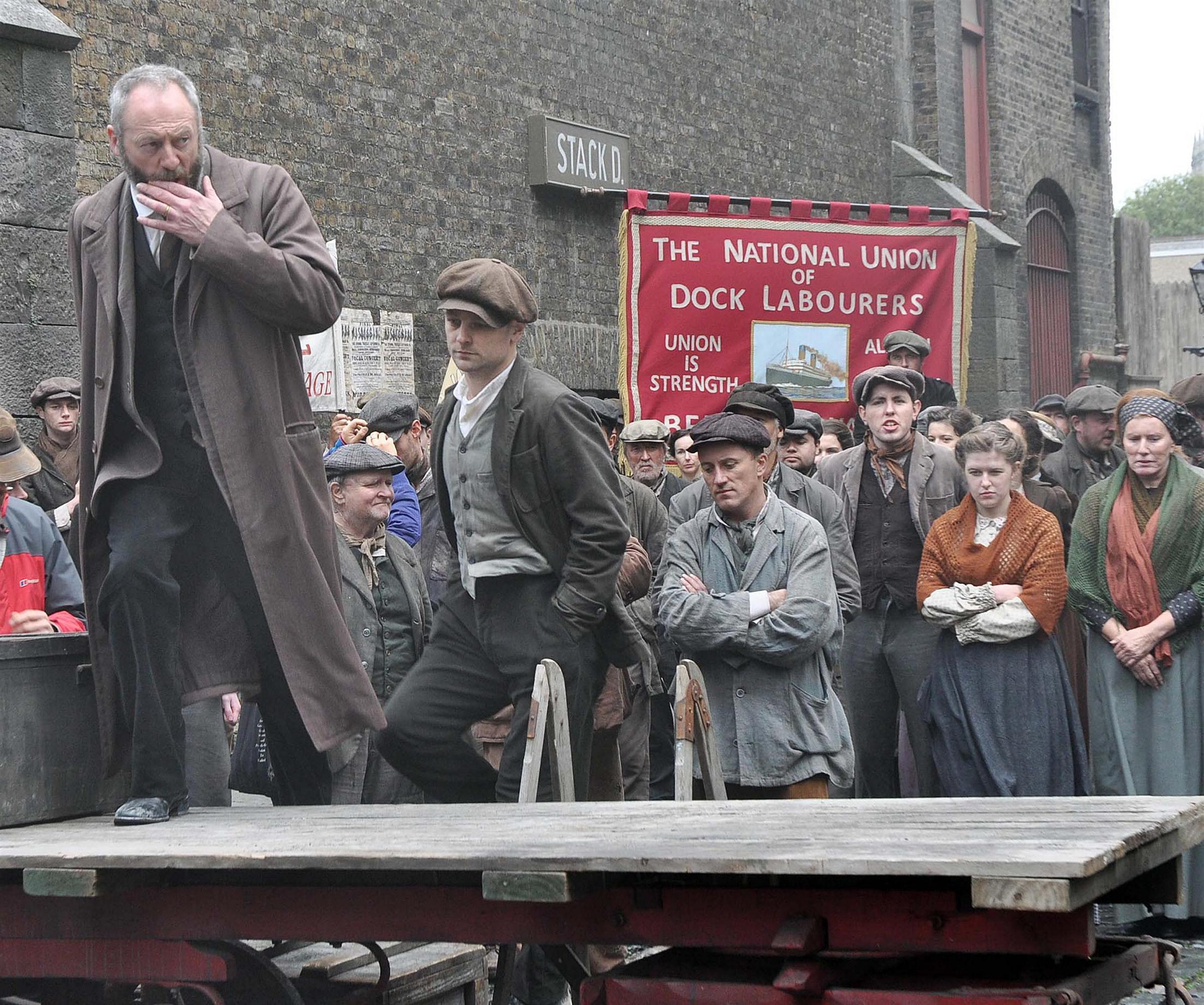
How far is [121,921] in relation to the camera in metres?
3.75

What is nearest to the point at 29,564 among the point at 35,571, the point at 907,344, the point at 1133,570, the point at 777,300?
the point at 35,571

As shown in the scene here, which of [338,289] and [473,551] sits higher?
[338,289]

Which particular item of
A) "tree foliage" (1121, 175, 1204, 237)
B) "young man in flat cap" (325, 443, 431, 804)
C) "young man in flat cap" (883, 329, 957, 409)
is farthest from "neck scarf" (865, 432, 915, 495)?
"tree foliage" (1121, 175, 1204, 237)

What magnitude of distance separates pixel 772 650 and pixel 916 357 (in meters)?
4.00

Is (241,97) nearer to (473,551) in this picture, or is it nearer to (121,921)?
(473,551)

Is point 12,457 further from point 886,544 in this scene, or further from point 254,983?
point 886,544

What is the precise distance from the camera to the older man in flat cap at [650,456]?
8.84m

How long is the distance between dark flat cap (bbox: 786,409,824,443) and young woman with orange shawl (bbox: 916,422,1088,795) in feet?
5.59

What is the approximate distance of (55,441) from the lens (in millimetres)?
7258

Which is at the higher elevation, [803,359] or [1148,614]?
[803,359]

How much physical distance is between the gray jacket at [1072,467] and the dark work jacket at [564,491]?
496 centimetres

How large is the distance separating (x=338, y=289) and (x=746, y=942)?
202cm

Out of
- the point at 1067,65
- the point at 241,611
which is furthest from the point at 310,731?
the point at 1067,65

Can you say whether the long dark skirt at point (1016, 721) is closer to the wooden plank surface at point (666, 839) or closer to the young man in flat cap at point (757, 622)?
the young man in flat cap at point (757, 622)
